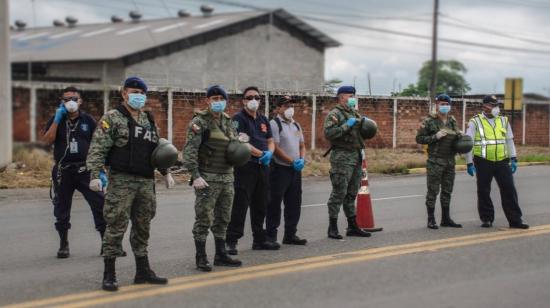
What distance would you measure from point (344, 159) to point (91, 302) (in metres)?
4.17

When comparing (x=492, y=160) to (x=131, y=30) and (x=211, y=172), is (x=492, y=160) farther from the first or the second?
(x=131, y=30)

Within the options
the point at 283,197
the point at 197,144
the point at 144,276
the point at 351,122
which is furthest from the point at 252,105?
the point at 144,276

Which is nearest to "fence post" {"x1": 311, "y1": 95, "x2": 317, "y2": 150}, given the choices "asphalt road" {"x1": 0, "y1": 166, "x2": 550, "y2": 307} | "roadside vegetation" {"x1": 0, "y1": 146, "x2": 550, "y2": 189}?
"roadside vegetation" {"x1": 0, "y1": 146, "x2": 550, "y2": 189}

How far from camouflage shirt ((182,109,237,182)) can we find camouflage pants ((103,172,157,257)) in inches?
24.8

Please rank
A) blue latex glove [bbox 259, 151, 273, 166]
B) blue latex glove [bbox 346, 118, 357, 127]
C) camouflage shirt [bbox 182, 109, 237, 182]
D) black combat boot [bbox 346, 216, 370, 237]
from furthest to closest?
black combat boot [bbox 346, 216, 370, 237] → blue latex glove [bbox 346, 118, 357, 127] → blue latex glove [bbox 259, 151, 273, 166] → camouflage shirt [bbox 182, 109, 237, 182]

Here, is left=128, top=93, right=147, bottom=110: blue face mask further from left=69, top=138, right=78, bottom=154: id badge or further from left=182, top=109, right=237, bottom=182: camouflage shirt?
left=69, top=138, right=78, bottom=154: id badge

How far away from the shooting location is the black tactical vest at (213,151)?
7.61 m

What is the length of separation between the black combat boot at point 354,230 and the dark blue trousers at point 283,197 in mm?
868

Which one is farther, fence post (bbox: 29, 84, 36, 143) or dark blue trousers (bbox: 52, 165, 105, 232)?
fence post (bbox: 29, 84, 36, 143)

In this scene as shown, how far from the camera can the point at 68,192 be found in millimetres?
8469

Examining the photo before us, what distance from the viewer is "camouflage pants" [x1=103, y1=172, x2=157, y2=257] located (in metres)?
6.70

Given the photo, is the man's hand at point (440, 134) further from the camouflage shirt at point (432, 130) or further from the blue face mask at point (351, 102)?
A: the blue face mask at point (351, 102)

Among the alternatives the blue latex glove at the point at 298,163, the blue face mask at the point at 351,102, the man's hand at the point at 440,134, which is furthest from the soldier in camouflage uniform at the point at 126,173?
the man's hand at the point at 440,134

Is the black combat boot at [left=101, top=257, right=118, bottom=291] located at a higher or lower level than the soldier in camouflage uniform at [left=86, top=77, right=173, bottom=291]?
lower
